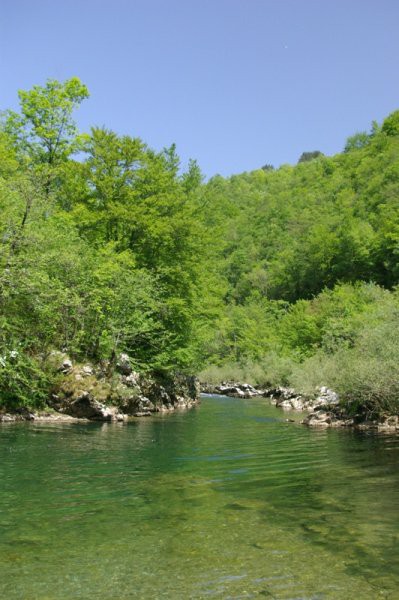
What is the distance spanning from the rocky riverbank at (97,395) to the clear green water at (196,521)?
7058 mm

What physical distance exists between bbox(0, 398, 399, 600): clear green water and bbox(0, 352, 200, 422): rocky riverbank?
7058 mm

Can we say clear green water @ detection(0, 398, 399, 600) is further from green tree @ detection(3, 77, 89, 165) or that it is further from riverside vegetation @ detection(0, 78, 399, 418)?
green tree @ detection(3, 77, 89, 165)

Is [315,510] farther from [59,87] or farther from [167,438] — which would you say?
[59,87]

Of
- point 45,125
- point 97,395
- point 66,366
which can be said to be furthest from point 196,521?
point 45,125

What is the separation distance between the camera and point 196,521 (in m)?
8.88

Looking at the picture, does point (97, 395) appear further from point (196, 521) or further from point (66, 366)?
point (196, 521)

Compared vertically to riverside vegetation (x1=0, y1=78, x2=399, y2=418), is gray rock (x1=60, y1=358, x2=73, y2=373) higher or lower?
lower

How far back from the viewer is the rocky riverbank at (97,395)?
23.7 metres

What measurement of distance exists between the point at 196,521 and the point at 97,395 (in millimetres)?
17298

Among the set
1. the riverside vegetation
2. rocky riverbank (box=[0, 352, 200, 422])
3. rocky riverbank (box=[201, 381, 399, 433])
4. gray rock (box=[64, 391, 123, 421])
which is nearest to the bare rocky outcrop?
the riverside vegetation

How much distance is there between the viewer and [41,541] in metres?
7.72

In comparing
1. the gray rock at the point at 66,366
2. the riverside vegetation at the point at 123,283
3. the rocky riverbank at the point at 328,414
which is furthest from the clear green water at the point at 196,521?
the gray rock at the point at 66,366

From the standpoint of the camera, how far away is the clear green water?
642 centimetres

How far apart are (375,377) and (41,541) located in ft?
49.7
